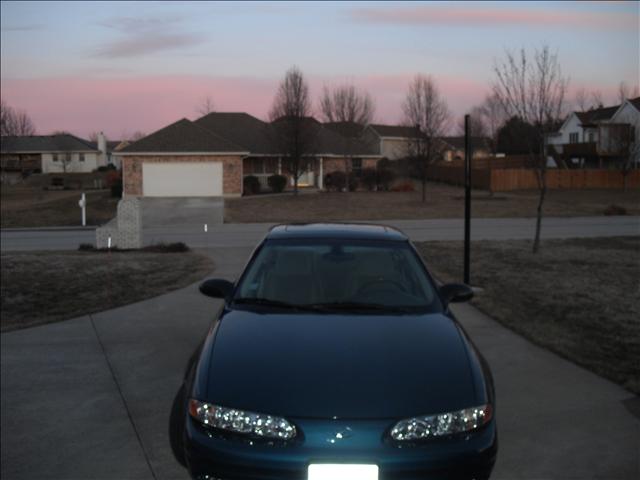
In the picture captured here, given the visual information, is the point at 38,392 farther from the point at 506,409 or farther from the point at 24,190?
the point at 24,190

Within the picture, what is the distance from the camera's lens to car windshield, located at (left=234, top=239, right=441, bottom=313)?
507 centimetres

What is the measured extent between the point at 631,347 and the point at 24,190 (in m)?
50.0

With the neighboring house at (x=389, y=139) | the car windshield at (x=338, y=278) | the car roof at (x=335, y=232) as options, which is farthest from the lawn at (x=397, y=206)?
the neighboring house at (x=389, y=139)

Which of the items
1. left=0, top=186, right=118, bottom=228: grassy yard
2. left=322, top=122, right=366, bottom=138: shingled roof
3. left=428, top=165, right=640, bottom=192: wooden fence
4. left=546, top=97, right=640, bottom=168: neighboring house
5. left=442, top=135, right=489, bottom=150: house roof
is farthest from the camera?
left=442, top=135, right=489, bottom=150: house roof

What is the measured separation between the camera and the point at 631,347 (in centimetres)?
751

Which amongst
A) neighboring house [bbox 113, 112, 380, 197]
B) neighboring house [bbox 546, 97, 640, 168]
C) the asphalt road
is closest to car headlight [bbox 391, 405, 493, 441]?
the asphalt road

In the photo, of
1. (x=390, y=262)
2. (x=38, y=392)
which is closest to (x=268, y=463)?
(x=390, y=262)

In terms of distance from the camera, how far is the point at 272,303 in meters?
5.06

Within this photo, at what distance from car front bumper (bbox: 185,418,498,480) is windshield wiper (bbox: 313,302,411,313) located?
1.38 meters

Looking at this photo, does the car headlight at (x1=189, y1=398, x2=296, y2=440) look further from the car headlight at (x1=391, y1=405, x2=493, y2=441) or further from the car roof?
the car roof

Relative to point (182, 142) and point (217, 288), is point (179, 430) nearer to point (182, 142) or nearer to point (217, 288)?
point (217, 288)

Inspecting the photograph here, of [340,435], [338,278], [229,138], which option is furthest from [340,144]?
[340,435]

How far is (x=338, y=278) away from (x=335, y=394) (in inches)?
66.8

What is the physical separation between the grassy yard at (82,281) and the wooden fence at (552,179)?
33886mm
